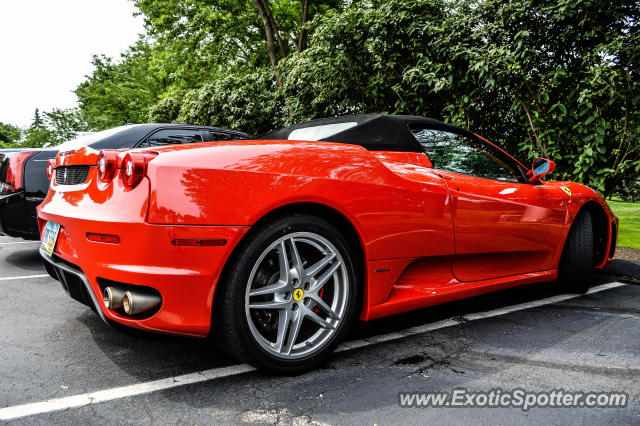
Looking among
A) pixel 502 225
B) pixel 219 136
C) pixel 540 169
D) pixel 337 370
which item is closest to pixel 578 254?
pixel 540 169

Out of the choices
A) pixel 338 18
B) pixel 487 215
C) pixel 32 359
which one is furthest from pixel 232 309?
pixel 338 18

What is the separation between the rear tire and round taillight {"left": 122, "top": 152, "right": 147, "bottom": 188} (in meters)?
3.33

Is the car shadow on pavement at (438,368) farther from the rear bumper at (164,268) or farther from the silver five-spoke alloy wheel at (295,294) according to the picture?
the rear bumper at (164,268)

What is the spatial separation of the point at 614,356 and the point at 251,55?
16.7 m

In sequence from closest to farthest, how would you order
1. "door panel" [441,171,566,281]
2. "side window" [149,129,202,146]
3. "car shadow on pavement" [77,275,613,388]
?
1. "car shadow on pavement" [77,275,613,388]
2. "door panel" [441,171,566,281]
3. "side window" [149,129,202,146]

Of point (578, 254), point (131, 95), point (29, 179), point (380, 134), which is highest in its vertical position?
point (131, 95)

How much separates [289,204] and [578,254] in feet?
9.09

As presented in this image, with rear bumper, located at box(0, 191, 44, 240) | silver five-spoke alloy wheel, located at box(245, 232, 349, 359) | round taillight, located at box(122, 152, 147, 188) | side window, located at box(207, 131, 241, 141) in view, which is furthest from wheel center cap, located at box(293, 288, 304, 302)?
rear bumper, located at box(0, 191, 44, 240)

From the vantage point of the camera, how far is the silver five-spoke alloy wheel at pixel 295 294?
2.04 metres

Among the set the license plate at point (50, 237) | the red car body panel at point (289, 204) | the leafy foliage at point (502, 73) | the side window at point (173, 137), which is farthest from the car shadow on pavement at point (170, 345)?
the leafy foliage at point (502, 73)

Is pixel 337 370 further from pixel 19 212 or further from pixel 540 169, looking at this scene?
pixel 19 212

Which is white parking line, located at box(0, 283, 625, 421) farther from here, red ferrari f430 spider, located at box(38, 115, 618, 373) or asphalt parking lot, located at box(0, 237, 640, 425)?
red ferrari f430 spider, located at box(38, 115, 618, 373)

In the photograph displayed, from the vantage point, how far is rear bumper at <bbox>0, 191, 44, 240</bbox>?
452 centimetres

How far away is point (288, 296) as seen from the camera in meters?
Result: 2.10
